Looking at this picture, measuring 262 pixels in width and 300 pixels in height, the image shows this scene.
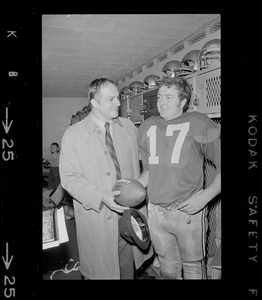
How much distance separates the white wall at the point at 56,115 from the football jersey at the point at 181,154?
86 cm

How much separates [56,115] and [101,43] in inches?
43.3

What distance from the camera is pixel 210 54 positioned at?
220cm

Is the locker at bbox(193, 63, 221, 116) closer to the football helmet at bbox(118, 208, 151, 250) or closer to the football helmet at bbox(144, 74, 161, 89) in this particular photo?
the football helmet at bbox(144, 74, 161, 89)

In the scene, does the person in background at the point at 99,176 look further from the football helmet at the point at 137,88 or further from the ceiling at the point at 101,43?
the football helmet at the point at 137,88

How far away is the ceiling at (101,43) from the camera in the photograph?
2.38 m

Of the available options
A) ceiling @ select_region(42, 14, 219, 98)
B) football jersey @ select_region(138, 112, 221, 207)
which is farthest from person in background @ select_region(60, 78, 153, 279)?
ceiling @ select_region(42, 14, 219, 98)

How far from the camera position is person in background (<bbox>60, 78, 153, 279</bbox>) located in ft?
6.13

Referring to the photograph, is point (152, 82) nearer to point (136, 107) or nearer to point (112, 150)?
point (136, 107)
